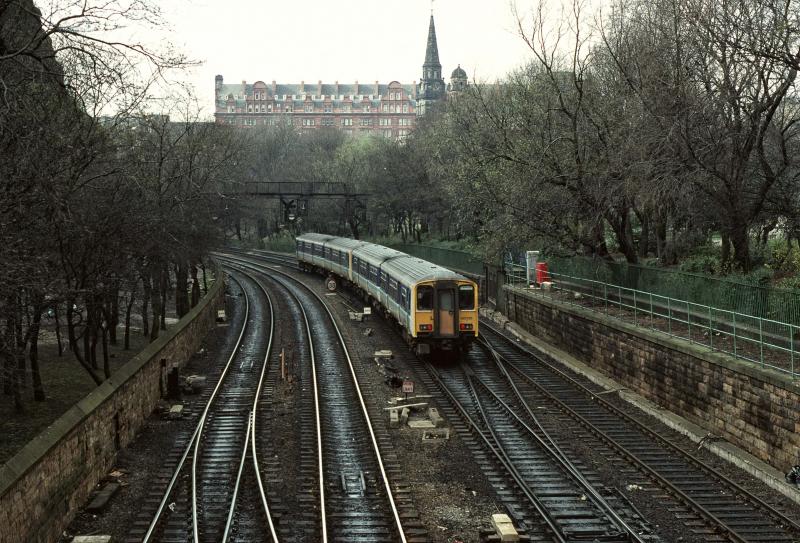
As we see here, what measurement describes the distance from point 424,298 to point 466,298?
132 cm

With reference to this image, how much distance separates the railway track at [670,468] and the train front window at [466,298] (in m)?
2.61

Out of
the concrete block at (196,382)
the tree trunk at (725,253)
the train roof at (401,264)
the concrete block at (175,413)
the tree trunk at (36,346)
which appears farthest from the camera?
the train roof at (401,264)

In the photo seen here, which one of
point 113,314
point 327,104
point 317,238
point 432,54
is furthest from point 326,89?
point 113,314

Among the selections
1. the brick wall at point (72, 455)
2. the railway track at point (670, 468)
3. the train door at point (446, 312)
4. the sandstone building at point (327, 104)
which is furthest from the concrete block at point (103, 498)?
the sandstone building at point (327, 104)

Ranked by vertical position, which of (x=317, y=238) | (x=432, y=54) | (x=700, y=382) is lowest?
(x=700, y=382)

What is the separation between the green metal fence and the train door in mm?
5159

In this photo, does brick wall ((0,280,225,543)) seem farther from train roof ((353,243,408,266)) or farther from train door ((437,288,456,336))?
train roof ((353,243,408,266))

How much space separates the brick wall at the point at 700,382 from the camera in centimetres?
1453

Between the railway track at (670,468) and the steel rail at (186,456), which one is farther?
the steel rail at (186,456)

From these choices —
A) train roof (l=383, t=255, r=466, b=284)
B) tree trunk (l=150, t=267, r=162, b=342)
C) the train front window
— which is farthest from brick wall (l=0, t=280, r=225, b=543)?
tree trunk (l=150, t=267, r=162, b=342)

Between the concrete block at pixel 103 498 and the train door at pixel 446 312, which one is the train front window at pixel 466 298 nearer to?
the train door at pixel 446 312

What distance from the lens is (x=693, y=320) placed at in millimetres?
21188

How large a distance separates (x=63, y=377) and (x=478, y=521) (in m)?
18.3

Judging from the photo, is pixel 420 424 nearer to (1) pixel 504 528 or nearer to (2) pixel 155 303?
(1) pixel 504 528
